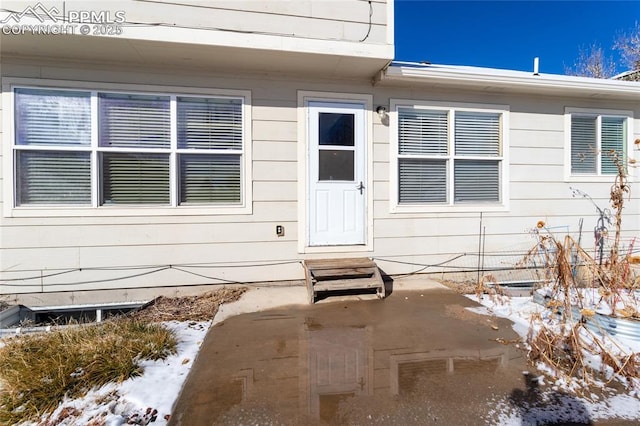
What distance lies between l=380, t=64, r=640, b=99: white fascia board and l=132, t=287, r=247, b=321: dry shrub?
333 centimetres

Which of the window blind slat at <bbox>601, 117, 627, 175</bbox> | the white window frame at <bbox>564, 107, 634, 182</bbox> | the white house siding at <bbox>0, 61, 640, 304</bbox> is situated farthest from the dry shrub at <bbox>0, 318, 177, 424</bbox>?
the window blind slat at <bbox>601, 117, 627, 175</bbox>

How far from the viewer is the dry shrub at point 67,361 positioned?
191cm

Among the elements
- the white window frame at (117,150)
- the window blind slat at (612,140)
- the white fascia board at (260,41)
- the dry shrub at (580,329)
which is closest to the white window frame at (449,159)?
the white fascia board at (260,41)

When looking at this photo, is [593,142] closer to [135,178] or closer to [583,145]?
[583,145]

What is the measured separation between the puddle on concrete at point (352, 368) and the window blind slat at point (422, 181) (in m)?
1.69

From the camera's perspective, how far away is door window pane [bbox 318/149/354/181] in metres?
4.26

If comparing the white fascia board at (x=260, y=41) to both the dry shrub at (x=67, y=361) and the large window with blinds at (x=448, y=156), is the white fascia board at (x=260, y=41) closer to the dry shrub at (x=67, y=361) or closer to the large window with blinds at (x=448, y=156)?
the large window with blinds at (x=448, y=156)

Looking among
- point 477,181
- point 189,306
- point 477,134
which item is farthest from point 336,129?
point 189,306

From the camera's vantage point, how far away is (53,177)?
3740 millimetres

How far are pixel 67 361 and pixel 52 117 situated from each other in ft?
9.69

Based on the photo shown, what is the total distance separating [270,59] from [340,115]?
1.11 meters

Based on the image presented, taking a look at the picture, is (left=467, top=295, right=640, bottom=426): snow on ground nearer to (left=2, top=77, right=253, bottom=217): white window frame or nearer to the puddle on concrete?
the puddle on concrete

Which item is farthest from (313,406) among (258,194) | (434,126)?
(434,126)

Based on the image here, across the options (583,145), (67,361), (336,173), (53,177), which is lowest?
(67,361)
